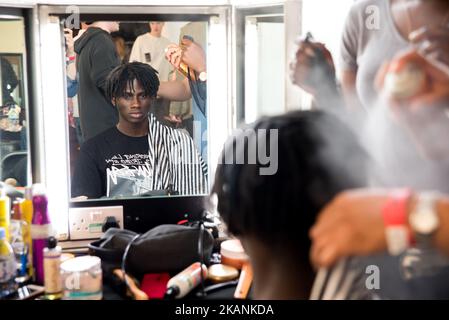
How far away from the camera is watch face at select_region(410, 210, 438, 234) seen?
0.82 metres

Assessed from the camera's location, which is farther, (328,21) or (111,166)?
(111,166)

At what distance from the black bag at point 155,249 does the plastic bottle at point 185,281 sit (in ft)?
0.10

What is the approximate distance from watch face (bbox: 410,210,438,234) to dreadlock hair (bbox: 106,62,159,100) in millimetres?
845

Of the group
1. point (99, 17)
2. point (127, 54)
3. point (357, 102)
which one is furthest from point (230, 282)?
point (99, 17)

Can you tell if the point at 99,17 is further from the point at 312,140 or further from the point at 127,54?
the point at 312,140

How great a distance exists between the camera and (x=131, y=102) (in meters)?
1.40

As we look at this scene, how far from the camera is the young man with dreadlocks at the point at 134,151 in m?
1.40

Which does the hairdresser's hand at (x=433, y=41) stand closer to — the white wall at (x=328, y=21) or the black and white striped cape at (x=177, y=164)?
the white wall at (x=328, y=21)

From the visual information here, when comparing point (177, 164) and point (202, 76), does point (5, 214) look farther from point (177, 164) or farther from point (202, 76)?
point (202, 76)

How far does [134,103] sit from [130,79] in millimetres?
71

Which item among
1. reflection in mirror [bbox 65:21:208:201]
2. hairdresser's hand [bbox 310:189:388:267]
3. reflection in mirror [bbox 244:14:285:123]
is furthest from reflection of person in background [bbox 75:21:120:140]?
hairdresser's hand [bbox 310:189:388:267]

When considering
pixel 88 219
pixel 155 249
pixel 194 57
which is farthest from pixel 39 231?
pixel 194 57

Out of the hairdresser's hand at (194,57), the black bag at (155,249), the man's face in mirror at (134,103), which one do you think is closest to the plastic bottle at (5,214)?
the black bag at (155,249)
